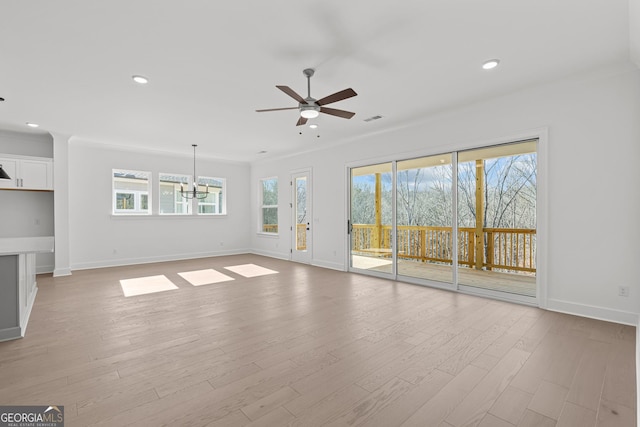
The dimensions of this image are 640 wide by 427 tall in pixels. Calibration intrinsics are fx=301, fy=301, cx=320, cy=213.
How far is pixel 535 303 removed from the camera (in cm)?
385

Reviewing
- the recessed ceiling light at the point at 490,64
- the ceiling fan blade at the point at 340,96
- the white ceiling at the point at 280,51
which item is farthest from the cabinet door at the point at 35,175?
the recessed ceiling light at the point at 490,64

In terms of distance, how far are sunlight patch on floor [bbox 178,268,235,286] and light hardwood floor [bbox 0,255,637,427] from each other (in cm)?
117

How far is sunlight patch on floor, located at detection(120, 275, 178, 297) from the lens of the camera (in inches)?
185

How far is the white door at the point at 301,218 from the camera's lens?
7.19 metres

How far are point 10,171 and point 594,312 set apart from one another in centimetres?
913

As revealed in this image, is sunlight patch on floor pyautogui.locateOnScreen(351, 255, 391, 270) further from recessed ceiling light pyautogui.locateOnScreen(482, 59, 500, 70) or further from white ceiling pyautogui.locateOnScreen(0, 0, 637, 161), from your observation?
recessed ceiling light pyautogui.locateOnScreen(482, 59, 500, 70)

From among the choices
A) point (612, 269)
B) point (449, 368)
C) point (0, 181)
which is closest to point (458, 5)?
point (449, 368)

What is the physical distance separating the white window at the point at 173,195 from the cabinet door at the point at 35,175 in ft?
7.12

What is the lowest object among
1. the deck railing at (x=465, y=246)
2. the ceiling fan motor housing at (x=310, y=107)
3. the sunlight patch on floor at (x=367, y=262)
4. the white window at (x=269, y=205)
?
the sunlight patch on floor at (x=367, y=262)

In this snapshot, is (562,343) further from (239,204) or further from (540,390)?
(239,204)

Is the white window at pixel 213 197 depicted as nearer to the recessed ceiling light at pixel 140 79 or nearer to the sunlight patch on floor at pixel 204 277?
the sunlight patch on floor at pixel 204 277

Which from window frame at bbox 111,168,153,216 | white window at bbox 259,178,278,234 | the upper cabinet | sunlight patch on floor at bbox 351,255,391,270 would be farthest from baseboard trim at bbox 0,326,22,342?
white window at bbox 259,178,278,234

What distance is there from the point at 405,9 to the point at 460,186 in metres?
3.19

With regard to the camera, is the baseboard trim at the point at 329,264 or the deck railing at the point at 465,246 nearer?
the deck railing at the point at 465,246
